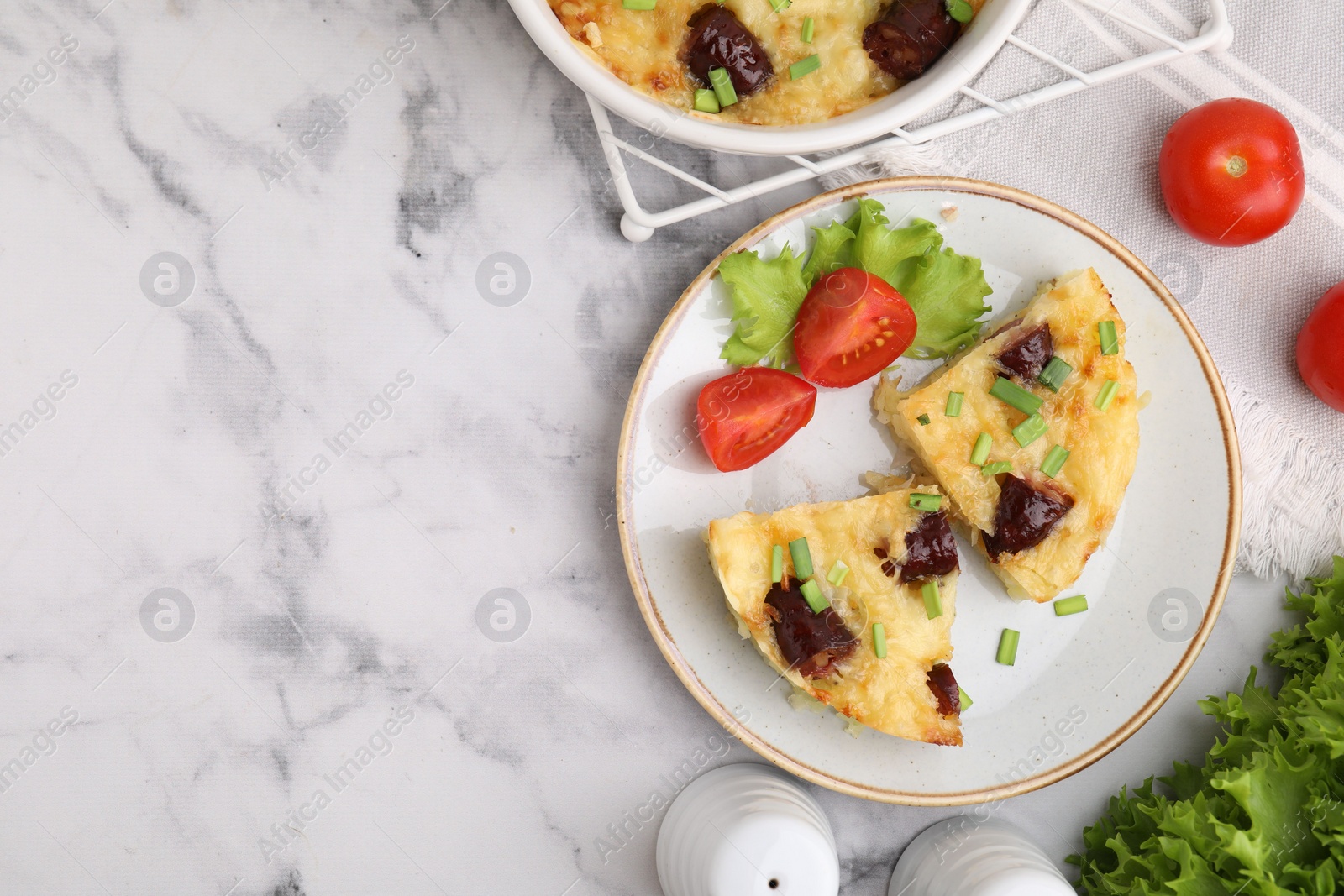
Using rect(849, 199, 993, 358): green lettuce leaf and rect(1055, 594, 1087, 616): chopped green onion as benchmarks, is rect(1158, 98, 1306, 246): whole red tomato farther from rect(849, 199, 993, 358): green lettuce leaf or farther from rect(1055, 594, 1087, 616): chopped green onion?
rect(1055, 594, 1087, 616): chopped green onion

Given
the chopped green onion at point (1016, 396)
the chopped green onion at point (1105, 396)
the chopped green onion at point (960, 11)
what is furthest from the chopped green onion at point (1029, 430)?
the chopped green onion at point (960, 11)

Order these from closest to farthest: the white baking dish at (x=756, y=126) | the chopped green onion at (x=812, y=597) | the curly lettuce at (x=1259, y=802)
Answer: the white baking dish at (x=756, y=126) → the curly lettuce at (x=1259, y=802) → the chopped green onion at (x=812, y=597)

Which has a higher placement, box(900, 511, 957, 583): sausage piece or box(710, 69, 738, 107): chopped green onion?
box(710, 69, 738, 107): chopped green onion

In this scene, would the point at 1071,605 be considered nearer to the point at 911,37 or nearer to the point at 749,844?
the point at 749,844

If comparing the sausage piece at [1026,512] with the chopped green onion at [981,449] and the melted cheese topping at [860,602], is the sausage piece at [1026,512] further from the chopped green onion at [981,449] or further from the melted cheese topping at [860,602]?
the melted cheese topping at [860,602]

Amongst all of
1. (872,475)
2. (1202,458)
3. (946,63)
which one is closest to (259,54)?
(946,63)

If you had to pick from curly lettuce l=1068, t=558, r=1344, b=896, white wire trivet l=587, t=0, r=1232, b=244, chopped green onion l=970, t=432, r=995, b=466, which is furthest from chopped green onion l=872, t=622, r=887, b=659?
white wire trivet l=587, t=0, r=1232, b=244
